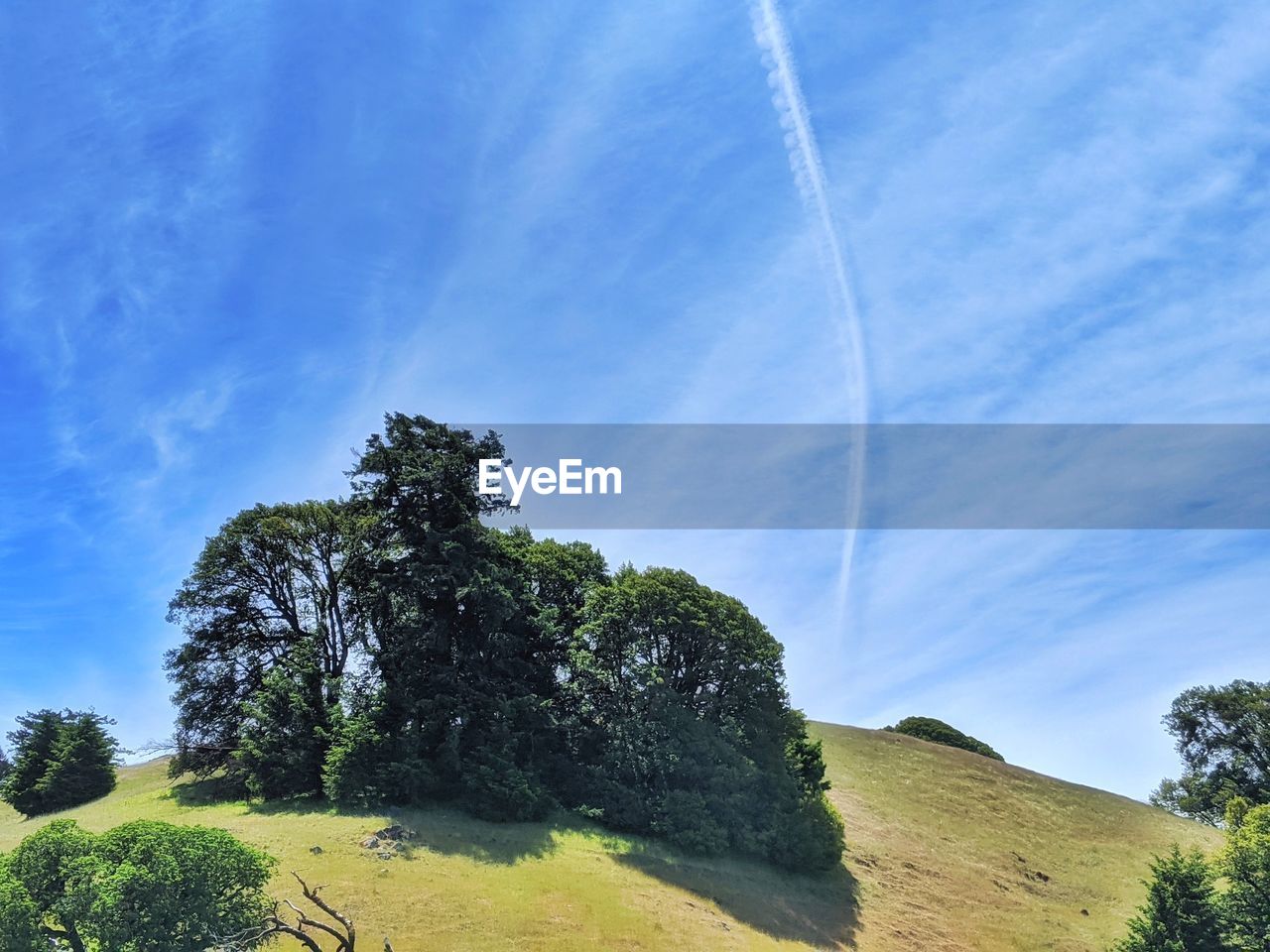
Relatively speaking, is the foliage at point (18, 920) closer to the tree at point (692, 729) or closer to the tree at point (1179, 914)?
the tree at point (692, 729)

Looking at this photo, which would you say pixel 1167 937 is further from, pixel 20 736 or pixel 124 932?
pixel 20 736

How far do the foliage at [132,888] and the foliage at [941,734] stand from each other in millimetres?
71409

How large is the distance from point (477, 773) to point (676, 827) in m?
10.7

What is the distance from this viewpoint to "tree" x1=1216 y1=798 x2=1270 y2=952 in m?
30.9

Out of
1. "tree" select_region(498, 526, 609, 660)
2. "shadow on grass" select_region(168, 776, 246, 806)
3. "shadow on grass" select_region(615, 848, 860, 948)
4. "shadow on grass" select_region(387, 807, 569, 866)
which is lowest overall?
"shadow on grass" select_region(615, 848, 860, 948)

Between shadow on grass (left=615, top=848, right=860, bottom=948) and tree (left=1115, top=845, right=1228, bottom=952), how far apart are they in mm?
12238

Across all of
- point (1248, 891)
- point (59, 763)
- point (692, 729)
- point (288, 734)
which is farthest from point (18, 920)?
point (1248, 891)

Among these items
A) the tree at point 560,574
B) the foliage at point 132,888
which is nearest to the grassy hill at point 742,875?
the foliage at point 132,888

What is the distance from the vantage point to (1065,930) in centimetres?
3994

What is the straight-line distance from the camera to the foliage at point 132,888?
1733 centimetres

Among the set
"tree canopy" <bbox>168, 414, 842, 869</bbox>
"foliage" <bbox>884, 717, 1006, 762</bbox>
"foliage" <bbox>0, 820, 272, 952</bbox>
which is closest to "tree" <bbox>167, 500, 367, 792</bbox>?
"tree canopy" <bbox>168, 414, 842, 869</bbox>

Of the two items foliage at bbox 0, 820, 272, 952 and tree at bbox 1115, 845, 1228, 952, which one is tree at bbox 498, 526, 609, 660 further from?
tree at bbox 1115, 845, 1228, 952

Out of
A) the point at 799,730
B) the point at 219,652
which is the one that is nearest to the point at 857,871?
the point at 799,730

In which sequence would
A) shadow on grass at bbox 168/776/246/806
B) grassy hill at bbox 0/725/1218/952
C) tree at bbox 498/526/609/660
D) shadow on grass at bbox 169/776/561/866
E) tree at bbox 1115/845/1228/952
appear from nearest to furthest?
grassy hill at bbox 0/725/1218/952 < tree at bbox 1115/845/1228/952 < shadow on grass at bbox 169/776/561/866 < shadow on grass at bbox 168/776/246/806 < tree at bbox 498/526/609/660
